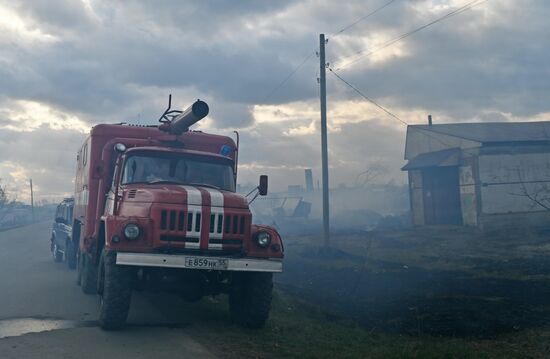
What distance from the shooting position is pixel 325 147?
19312mm

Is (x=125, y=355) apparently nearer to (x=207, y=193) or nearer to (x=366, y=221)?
(x=207, y=193)

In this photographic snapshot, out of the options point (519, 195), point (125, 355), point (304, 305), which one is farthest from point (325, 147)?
point (125, 355)

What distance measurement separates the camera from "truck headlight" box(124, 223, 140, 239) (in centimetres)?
733

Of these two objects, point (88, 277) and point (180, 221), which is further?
point (88, 277)

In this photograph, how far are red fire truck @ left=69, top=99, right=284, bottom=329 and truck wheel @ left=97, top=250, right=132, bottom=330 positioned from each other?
1 centimetres

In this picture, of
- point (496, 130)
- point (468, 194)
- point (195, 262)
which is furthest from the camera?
point (496, 130)

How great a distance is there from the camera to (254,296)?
26.2 feet

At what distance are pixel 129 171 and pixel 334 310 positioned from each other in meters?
4.75

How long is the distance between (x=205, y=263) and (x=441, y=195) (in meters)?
23.5

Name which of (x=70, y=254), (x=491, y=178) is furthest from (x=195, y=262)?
(x=491, y=178)

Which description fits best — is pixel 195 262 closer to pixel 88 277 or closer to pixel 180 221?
pixel 180 221

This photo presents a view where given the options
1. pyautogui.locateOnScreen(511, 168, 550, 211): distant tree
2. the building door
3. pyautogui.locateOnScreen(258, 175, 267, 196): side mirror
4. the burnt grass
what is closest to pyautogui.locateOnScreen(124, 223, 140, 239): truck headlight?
pyautogui.locateOnScreen(258, 175, 267, 196): side mirror

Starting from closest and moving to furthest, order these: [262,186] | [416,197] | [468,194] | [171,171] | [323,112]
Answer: [171,171], [262,186], [323,112], [468,194], [416,197]

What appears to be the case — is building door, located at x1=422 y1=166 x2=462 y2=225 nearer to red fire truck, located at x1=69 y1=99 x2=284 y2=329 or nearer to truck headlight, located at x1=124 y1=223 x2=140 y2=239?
red fire truck, located at x1=69 y1=99 x2=284 y2=329
